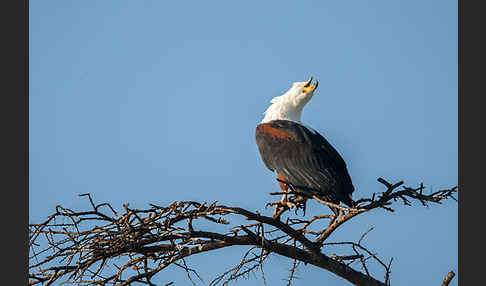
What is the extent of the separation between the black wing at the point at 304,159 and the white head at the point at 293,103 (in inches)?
14.0

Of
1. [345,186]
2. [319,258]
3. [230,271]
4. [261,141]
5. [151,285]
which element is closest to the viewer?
[151,285]

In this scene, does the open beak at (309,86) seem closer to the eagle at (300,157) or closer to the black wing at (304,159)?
the eagle at (300,157)

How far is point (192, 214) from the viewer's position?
156 inches

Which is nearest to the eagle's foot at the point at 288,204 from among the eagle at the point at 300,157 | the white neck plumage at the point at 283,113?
the eagle at the point at 300,157

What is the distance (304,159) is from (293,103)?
1211 millimetres

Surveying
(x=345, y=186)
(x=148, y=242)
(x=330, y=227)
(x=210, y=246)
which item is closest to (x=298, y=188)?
(x=345, y=186)

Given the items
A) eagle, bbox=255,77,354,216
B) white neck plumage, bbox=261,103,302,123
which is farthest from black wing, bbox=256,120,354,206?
white neck plumage, bbox=261,103,302,123

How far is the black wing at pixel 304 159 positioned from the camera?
5531 millimetres

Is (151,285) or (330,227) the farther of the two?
(330,227)

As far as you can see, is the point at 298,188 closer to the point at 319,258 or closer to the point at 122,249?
the point at 319,258

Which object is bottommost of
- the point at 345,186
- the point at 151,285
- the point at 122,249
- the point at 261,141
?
the point at 151,285

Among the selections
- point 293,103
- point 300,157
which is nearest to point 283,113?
point 293,103

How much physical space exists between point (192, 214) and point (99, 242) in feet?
2.04

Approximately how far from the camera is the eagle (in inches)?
217
